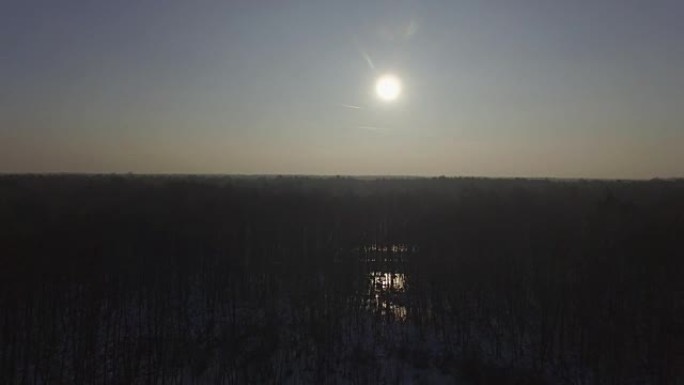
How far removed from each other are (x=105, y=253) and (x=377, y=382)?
1101 centimetres

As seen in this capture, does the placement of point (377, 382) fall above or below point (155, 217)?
below

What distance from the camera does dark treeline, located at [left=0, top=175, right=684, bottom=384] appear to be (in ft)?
36.5

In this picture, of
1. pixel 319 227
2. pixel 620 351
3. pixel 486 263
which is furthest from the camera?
pixel 319 227

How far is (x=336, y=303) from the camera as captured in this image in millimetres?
14047

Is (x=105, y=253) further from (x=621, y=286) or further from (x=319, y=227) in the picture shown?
(x=621, y=286)

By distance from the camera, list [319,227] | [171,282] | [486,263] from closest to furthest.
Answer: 1. [171,282]
2. [486,263]
3. [319,227]

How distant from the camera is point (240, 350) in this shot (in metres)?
12.0

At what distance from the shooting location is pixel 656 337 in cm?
1208

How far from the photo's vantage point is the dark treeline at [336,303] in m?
11.1

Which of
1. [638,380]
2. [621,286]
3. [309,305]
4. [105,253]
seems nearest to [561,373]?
[638,380]

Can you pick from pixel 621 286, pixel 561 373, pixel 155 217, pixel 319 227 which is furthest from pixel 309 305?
pixel 155 217

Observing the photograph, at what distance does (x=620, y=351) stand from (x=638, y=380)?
2.68 feet

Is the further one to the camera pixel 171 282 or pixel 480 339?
pixel 171 282

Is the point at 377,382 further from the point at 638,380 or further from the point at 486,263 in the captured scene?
the point at 486,263
